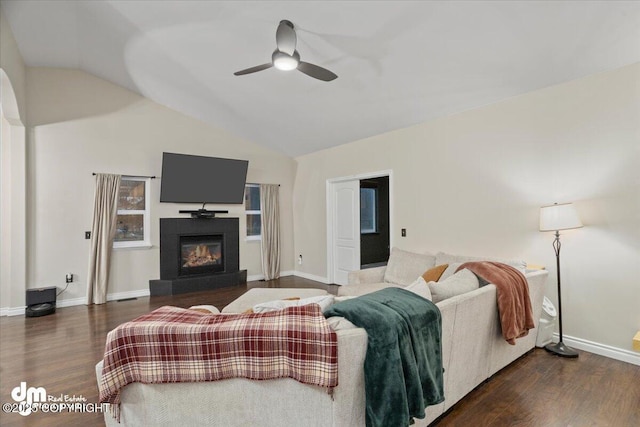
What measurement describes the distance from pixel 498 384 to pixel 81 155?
19.4 feet

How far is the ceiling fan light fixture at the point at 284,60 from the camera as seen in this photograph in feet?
8.68

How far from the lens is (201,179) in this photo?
18.2ft

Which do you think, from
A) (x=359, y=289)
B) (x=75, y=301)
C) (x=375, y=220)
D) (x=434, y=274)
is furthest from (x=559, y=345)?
(x=75, y=301)

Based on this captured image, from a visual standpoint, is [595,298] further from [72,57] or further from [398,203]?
[72,57]

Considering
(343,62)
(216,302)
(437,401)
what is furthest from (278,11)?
(216,302)

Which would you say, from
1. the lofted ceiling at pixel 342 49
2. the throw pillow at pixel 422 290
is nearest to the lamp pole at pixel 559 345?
the lofted ceiling at pixel 342 49

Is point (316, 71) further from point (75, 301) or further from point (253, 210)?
point (75, 301)

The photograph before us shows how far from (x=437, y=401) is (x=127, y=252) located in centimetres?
512

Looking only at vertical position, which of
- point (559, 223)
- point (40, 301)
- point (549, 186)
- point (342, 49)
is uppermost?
point (342, 49)

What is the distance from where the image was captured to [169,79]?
452cm

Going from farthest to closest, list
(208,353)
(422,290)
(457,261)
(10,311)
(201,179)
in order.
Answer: (201,179) → (10,311) → (457,261) → (422,290) → (208,353)

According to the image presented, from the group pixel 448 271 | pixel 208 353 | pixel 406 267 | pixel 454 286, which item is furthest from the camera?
pixel 406 267

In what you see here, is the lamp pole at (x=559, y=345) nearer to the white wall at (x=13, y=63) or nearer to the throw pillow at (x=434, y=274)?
the throw pillow at (x=434, y=274)

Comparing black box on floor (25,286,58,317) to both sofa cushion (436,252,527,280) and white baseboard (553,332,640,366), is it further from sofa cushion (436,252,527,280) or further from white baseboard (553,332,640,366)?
white baseboard (553,332,640,366)
